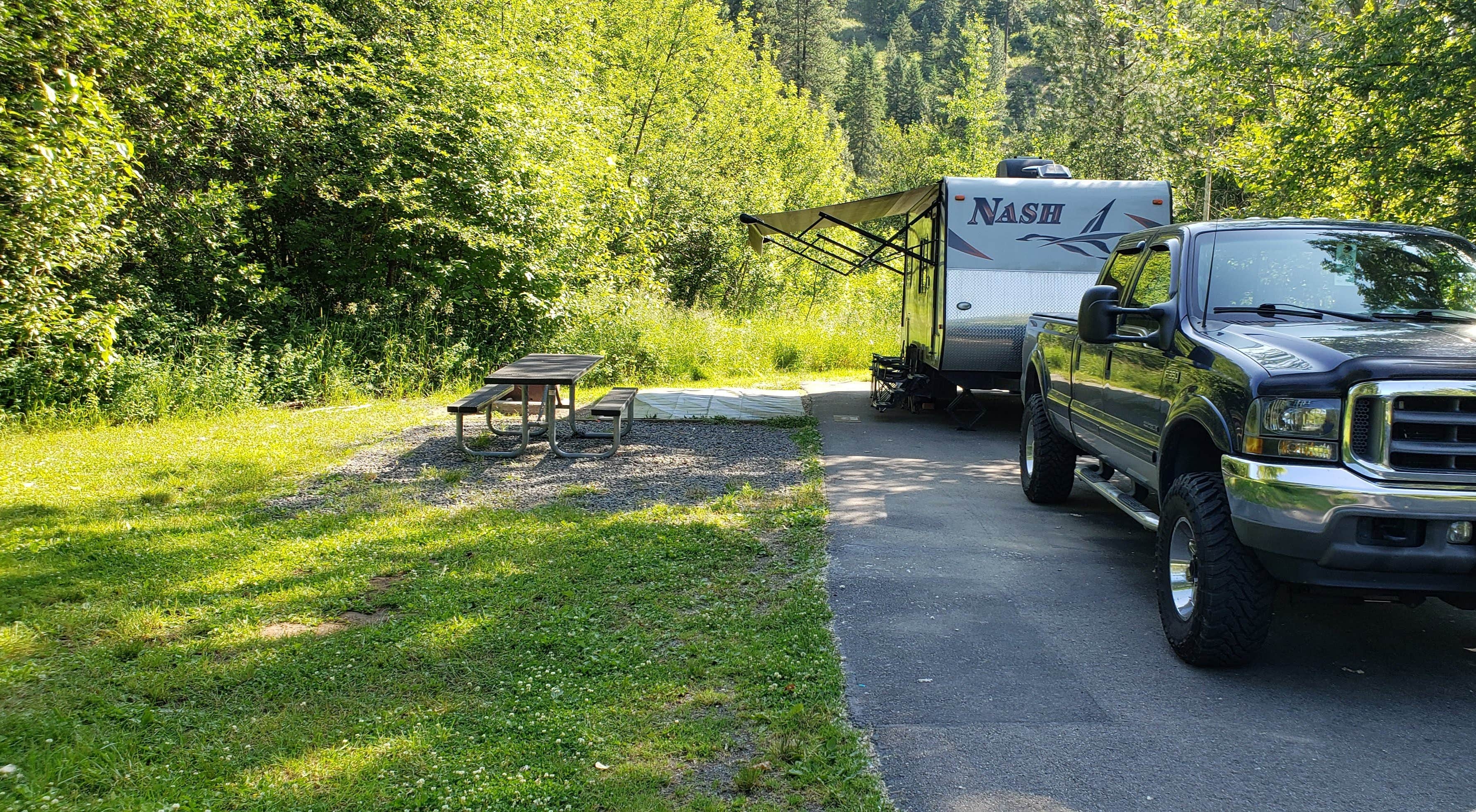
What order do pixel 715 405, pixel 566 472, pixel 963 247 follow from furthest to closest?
1. pixel 715 405
2. pixel 963 247
3. pixel 566 472

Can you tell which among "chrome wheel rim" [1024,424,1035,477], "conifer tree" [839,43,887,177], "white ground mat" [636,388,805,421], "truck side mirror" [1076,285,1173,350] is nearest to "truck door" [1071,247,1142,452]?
"truck side mirror" [1076,285,1173,350]

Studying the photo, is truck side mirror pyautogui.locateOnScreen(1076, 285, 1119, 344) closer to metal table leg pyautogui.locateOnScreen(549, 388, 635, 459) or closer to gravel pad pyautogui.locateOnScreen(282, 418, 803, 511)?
gravel pad pyautogui.locateOnScreen(282, 418, 803, 511)

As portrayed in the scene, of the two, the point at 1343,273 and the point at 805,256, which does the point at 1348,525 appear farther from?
the point at 805,256

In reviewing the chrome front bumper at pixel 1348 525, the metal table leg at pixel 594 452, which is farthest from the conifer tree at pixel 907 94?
the chrome front bumper at pixel 1348 525

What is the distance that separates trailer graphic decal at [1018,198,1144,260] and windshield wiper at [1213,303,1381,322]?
6608 mm

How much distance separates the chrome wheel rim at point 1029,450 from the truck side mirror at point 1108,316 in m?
2.61

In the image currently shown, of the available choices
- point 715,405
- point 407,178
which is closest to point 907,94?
point 407,178

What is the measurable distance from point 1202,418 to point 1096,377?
181cm

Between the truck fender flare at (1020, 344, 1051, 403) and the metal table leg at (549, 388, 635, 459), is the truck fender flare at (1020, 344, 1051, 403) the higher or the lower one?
the higher one

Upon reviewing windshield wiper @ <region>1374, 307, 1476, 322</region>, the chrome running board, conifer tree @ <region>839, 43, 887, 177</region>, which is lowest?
the chrome running board

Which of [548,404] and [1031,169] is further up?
[1031,169]

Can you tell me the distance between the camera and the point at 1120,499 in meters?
5.89

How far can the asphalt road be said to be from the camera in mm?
3373

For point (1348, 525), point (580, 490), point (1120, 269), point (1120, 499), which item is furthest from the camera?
point (580, 490)
